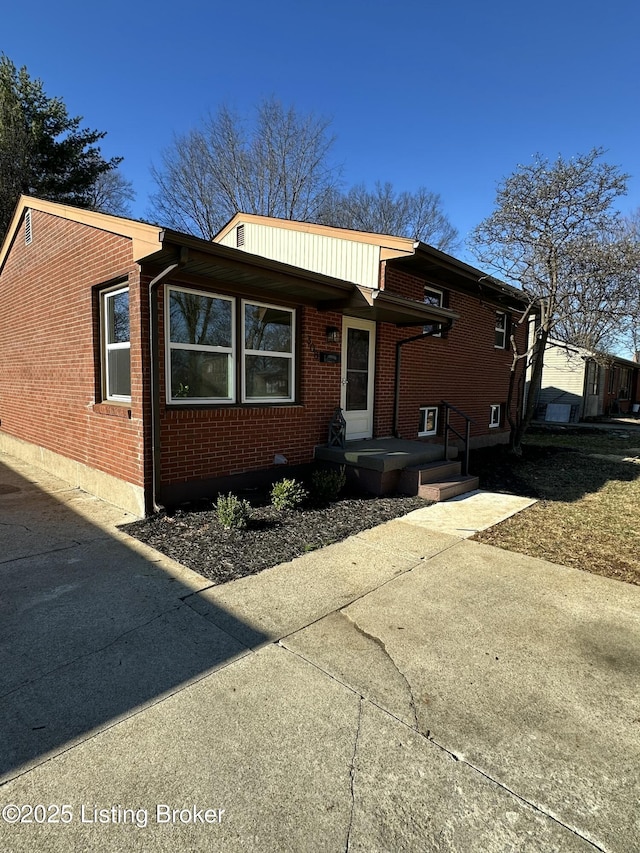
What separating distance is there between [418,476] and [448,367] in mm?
4212

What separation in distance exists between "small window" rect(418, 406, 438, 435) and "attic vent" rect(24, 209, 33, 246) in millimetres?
8136

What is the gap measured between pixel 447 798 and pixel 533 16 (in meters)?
10.6

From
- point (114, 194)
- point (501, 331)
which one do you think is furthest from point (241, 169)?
point (501, 331)

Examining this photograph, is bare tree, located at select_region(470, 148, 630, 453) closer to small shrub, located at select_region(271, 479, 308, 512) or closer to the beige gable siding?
the beige gable siding

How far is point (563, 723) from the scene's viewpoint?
2.30 meters

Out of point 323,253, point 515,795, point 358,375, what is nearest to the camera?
point 515,795

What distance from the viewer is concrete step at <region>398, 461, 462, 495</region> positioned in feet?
22.1

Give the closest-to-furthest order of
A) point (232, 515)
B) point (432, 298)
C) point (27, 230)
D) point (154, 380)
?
point (232, 515) → point (154, 380) → point (27, 230) → point (432, 298)

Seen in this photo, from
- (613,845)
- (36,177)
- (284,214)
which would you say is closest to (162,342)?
(613,845)

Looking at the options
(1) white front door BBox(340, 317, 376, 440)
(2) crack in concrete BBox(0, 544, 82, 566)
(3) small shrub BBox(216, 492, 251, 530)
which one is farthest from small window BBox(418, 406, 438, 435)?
(2) crack in concrete BBox(0, 544, 82, 566)

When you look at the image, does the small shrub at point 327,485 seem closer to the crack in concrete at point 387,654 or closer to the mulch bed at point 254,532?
the mulch bed at point 254,532

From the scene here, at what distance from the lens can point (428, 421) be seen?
9.81m

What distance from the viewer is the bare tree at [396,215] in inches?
1011

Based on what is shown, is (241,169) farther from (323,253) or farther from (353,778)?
(353,778)
